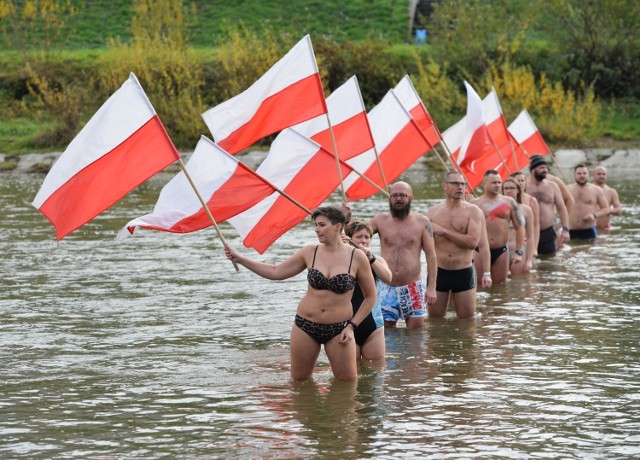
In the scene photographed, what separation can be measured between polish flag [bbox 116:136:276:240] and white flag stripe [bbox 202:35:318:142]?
114cm

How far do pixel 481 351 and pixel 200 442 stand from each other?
4.33m

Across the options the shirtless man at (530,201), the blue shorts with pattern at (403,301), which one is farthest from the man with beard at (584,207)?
the blue shorts with pattern at (403,301)

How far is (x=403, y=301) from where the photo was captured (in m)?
14.0

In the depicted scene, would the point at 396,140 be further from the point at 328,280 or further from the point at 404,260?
the point at 328,280

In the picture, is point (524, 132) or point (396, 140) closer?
point (396, 140)

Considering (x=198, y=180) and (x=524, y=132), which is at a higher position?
(x=524, y=132)

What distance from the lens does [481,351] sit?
1321 cm

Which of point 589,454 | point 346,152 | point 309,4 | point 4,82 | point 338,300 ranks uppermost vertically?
point 309,4

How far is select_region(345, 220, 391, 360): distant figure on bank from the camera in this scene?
11.5m

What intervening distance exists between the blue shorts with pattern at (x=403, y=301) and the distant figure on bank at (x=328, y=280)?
273cm

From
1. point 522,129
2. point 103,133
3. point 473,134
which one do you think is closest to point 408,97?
point 473,134

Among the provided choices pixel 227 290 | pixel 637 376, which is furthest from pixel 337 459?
pixel 227 290

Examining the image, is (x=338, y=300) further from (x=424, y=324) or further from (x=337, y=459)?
(x=424, y=324)

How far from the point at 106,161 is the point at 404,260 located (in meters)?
3.70
